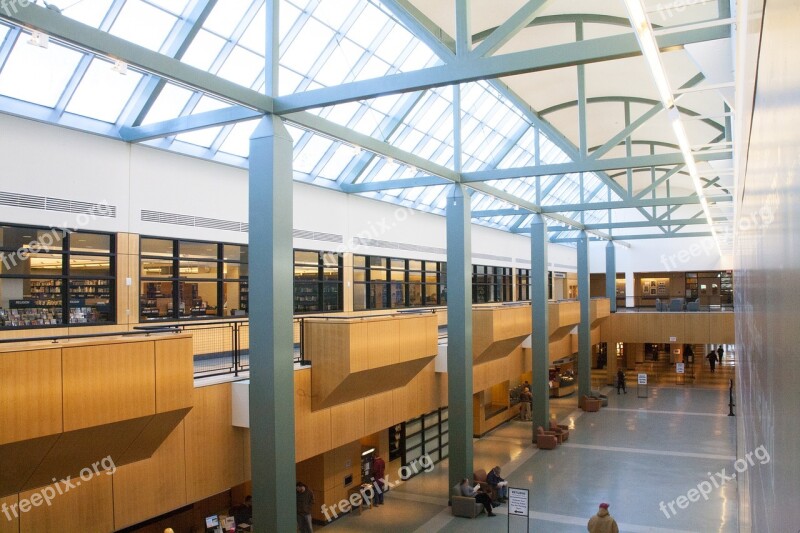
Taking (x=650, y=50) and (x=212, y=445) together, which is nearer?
(x=650, y=50)

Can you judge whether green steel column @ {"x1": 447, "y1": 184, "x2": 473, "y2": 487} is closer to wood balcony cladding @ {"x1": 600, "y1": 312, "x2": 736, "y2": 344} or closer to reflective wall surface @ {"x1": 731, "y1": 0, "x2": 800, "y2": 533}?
reflective wall surface @ {"x1": 731, "y1": 0, "x2": 800, "y2": 533}

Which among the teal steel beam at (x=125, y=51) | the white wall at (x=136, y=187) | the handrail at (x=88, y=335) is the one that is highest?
the teal steel beam at (x=125, y=51)

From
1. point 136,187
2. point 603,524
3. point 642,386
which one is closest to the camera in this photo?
point 603,524

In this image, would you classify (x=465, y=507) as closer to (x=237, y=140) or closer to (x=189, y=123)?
(x=237, y=140)

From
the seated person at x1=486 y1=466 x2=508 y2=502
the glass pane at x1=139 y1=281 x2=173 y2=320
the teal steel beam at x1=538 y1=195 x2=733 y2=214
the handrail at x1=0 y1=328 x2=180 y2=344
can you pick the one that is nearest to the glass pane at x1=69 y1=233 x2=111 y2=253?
the glass pane at x1=139 y1=281 x2=173 y2=320

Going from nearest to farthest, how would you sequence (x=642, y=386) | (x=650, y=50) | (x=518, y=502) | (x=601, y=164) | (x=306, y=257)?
(x=650, y=50)
(x=518, y=502)
(x=601, y=164)
(x=306, y=257)
(x=642, y=386)

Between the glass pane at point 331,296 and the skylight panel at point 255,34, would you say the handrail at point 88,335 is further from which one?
the glass pane at point 331,296

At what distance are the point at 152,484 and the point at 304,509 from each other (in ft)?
15.1

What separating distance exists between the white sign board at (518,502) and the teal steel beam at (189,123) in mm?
8279

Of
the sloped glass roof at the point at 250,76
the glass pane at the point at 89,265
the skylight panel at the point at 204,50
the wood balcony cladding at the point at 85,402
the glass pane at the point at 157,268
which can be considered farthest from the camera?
the glass pane at the point at 157,268

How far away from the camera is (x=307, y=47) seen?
45.4 feet
